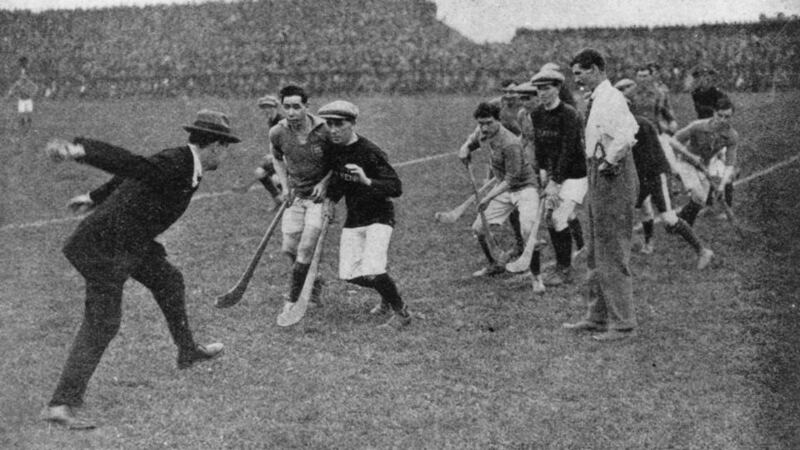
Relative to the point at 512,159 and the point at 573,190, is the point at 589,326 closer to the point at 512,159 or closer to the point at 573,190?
the point at 573,190

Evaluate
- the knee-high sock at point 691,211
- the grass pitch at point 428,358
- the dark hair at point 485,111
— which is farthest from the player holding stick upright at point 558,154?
the knee-high sock at point 691,211

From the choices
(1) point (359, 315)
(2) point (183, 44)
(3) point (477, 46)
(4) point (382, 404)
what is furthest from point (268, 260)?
(2) point (183, 44)

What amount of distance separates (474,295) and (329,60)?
22.7 meters

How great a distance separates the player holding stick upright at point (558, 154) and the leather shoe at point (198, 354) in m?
3.31

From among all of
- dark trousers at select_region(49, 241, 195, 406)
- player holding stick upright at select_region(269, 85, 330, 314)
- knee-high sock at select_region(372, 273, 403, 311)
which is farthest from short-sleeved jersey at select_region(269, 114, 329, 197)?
dark trousers at select_region(49, 241, 195, 406)

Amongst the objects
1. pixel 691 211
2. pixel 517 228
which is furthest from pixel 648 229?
pixel 517 228

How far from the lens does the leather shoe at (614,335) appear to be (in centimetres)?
682

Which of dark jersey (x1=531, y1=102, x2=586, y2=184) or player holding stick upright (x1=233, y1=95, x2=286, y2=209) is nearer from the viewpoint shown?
dark jersey (x1=531, y1=102, x2=586, y2=184)

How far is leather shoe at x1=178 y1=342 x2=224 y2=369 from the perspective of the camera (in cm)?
624

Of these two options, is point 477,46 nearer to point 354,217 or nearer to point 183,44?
point 183,44

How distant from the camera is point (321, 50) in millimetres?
30562

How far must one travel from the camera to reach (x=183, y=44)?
33.2 meters

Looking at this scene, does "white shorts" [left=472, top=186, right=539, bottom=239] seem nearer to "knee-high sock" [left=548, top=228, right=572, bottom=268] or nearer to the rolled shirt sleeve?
"knee-high sock" [left=548, top=228, right=572, bottom=268]

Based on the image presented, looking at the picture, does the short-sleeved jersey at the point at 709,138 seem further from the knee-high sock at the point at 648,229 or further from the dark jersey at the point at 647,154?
the dark jersey at the point at 647,154
